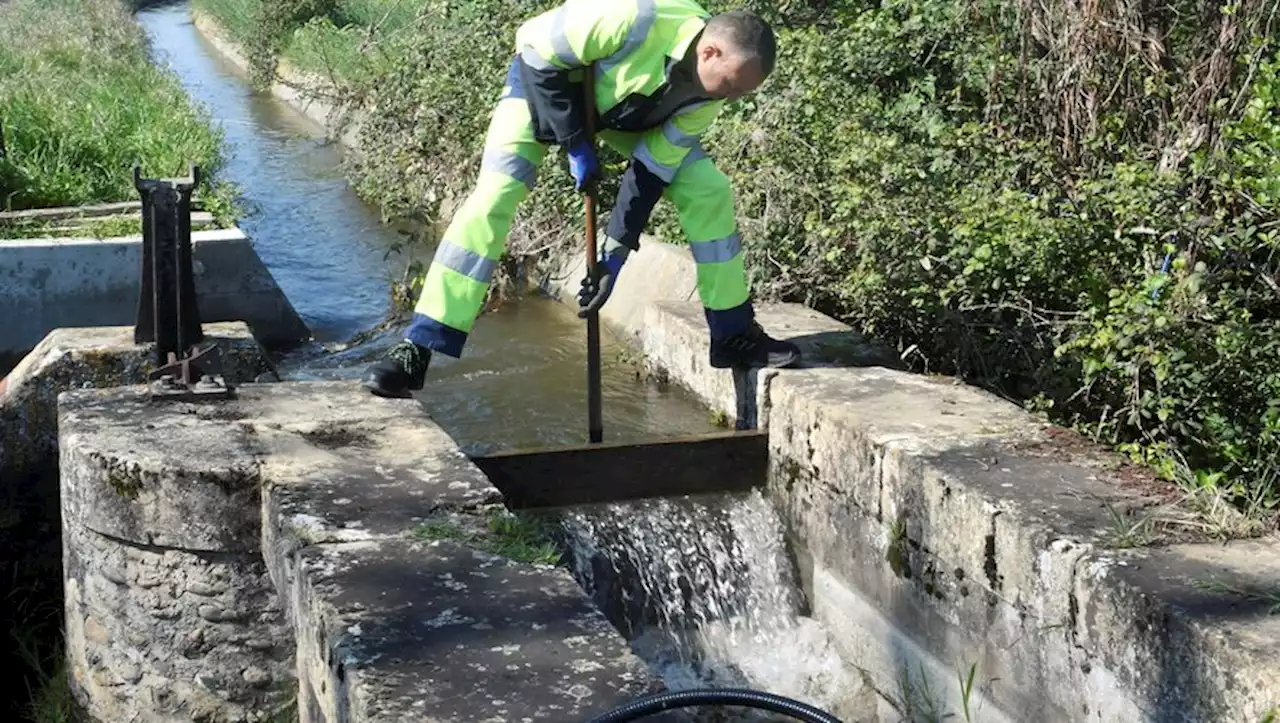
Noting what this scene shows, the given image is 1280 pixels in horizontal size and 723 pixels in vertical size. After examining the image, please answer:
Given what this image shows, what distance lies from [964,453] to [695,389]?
1.83 meters

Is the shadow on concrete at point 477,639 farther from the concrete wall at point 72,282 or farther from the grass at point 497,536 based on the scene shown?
the concrete wall at point 72,282

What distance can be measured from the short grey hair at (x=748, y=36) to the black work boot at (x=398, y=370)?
1488mm

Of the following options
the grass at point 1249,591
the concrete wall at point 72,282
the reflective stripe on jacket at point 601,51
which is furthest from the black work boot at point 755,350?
the concrete wall at point 72,282

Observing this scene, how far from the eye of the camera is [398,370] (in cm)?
527

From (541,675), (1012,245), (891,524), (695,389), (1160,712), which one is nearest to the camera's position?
(541,675)

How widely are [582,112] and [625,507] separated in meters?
1.41

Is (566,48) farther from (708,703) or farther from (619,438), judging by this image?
(708,703)

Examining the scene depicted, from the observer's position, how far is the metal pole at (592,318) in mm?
5289

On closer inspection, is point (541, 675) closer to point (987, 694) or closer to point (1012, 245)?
point (987, 694)

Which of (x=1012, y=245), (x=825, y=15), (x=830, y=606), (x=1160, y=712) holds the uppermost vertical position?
(x=825, y=15)

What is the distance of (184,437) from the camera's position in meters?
4.62

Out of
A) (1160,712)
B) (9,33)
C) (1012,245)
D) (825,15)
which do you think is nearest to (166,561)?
(1160,712)

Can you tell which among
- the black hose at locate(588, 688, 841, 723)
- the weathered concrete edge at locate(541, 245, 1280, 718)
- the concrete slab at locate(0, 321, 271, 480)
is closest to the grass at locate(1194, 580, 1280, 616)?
the weathered concrete edge at locate(541, 245, 1280, 718)

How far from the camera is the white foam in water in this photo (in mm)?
5254
